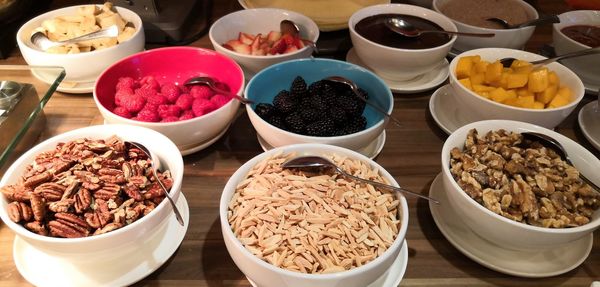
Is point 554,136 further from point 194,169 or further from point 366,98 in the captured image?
point 194,169

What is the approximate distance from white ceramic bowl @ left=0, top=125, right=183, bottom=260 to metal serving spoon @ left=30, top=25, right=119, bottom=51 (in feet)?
1.47

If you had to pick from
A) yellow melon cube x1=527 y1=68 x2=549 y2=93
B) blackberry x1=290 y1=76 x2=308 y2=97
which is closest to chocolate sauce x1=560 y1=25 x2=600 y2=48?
yellow melon cube x1=527 y1=68 x2=549 y2=93

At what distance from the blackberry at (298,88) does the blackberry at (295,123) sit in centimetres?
9

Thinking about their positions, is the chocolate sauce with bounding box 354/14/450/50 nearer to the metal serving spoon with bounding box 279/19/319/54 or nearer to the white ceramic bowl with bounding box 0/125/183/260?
the metal serving spoon with bounding box 279/19/319/54

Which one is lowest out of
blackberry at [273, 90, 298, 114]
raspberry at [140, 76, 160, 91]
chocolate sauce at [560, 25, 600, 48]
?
raspberry at [140, 76, 160, 91]

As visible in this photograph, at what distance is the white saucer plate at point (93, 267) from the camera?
2.55 ft

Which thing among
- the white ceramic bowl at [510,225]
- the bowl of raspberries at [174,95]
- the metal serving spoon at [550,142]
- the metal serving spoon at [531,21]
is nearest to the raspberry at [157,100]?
the bowl of raspberries at [174,95]

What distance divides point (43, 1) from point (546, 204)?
5.54 ft

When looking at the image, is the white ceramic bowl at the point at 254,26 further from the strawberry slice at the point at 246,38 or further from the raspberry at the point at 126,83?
the raspberry at the point at 126,83

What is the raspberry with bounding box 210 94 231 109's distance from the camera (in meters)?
1.10

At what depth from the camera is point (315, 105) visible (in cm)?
105

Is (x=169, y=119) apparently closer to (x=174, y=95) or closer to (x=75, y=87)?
(x=174, y=95)

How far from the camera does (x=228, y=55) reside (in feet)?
4.07

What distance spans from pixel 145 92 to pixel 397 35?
0.72 metres
